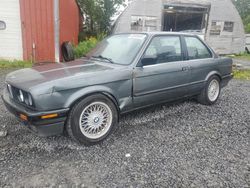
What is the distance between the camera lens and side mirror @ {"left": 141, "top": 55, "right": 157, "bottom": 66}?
3543 millimetres

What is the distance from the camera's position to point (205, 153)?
3.02 metres

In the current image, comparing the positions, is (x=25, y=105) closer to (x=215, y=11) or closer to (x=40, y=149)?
(x=40, y=149)

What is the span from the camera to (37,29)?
27.9 ft

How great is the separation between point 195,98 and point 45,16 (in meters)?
6.55

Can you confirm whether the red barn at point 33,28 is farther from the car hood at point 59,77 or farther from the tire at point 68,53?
the car hood at point 59,77

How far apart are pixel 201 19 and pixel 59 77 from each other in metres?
15.3

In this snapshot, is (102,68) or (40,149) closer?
(40,149)

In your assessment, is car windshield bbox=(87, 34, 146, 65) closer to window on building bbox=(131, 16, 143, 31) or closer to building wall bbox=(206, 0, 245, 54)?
window on building bbox=(131, 16, 143, 31)

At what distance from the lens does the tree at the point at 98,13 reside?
16.3 metres

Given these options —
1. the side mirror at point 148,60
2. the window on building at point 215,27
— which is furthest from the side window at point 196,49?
the window on building at point 215,27

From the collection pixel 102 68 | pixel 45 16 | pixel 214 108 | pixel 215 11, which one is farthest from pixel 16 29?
pixel 215 11

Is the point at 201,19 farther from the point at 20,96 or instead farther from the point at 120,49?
the point at 20,96

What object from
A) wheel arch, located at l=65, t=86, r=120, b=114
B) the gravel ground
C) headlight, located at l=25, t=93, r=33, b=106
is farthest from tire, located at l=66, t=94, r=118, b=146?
headlight, located at l=25, t=93, r=33, b=106

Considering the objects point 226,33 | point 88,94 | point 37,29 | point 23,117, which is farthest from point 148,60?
point 226,33
